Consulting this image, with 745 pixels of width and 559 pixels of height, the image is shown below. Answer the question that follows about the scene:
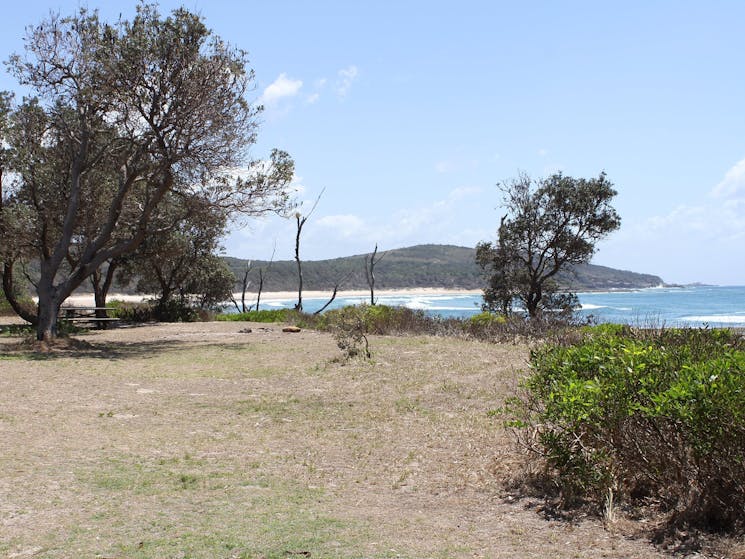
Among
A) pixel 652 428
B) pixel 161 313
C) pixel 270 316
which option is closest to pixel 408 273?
pixel 161 313

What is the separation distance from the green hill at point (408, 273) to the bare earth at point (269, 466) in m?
83.6

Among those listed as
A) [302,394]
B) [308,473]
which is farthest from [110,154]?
[308,473]

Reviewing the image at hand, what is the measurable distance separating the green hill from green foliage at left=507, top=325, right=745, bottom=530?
89.4m

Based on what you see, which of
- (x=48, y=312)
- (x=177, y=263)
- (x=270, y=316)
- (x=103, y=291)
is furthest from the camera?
(x=177, y=263)

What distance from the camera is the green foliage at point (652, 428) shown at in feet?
13.5

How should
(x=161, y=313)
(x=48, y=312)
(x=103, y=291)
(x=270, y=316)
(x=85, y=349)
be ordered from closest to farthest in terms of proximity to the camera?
1. (x=85, y=349)
2. (x=48, y=312)
3. (x=103, y=291)
4. (x=270, y=316)
5. (x=161, y=313)

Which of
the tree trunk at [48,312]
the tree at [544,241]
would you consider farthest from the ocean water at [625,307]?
the tree trunk at [48,312]

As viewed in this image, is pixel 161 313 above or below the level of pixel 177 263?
below

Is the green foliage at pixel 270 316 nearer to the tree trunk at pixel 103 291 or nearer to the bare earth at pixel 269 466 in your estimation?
the tree trunk at pixel 103 291

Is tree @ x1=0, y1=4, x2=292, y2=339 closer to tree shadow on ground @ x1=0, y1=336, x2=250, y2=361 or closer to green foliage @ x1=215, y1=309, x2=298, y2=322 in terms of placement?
tree shadow on ground @ x1=0, y1=336, x2=250, y2=361

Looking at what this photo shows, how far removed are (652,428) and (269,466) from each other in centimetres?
358

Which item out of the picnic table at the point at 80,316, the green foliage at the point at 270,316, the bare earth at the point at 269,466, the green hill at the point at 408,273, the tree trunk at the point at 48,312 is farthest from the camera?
the green hill at the point at 408,273

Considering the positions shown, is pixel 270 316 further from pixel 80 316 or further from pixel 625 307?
pixel 625 307

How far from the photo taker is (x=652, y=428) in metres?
4.72
